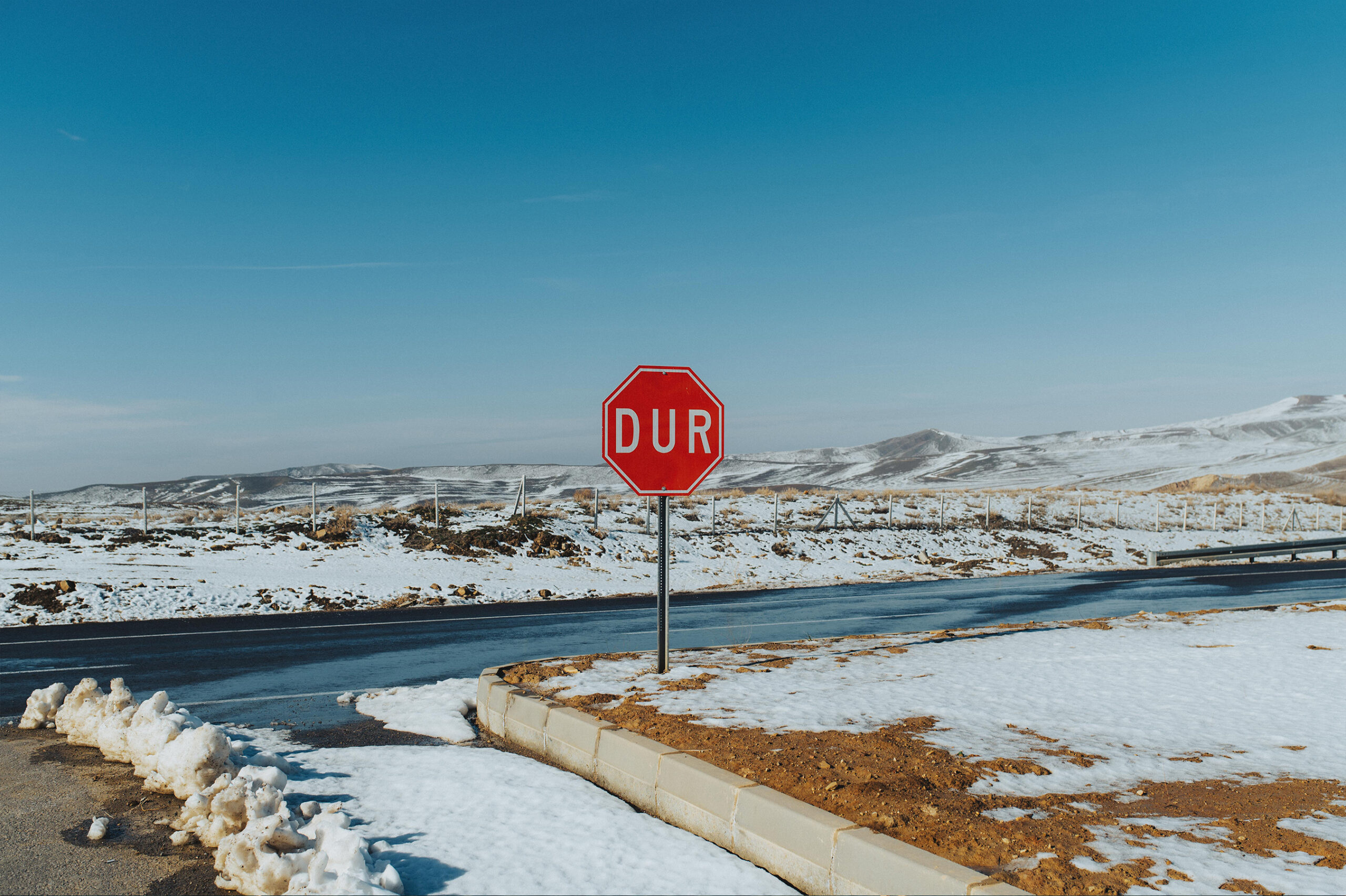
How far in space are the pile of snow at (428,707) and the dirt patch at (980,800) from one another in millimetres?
1664

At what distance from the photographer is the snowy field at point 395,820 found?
403 cm

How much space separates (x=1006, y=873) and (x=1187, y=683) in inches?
213

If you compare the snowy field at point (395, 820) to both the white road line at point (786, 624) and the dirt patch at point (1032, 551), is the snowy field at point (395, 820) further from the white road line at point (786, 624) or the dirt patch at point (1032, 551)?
the dirt patch at point (1032, 551)

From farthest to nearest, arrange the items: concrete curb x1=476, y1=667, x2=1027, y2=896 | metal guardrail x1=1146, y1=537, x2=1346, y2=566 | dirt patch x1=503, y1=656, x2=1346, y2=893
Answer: metal guardrail x1=1146, y1=537, x2=1346, y2=566 < dirt patch x1=503, y1=656, x2=1346, y2=893 < concrete curb x1=476, y1=667, x2=1027, y2=896

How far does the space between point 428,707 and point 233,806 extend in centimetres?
340

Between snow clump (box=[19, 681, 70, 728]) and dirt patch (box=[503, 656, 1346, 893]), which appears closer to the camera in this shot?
dirt patch (box=[503, 656, 1346, 893])

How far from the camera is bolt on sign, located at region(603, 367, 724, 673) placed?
8.23 metres

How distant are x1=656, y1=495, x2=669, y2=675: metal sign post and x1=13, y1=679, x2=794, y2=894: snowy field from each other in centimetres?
217

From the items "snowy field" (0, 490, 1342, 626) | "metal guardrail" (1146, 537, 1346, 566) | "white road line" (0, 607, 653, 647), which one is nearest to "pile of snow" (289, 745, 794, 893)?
"white road line" (0, 607, 653, 647)

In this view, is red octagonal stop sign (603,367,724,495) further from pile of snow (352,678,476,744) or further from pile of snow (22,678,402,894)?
pile of snow (22,678,402,894)

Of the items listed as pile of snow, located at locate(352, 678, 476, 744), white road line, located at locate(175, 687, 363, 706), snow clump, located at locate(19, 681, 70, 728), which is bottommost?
white road line, located at locate(175, 687, 363, 706)

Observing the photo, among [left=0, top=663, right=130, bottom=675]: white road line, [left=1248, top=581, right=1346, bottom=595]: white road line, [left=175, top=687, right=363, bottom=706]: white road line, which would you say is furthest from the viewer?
[left=1248, top=581, right=1346, bottom=595]: white road line

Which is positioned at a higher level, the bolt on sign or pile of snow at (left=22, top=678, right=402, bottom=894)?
the bolt on sign

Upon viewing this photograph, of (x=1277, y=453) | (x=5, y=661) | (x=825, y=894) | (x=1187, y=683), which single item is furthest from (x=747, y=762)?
(x=1277, y=453)
